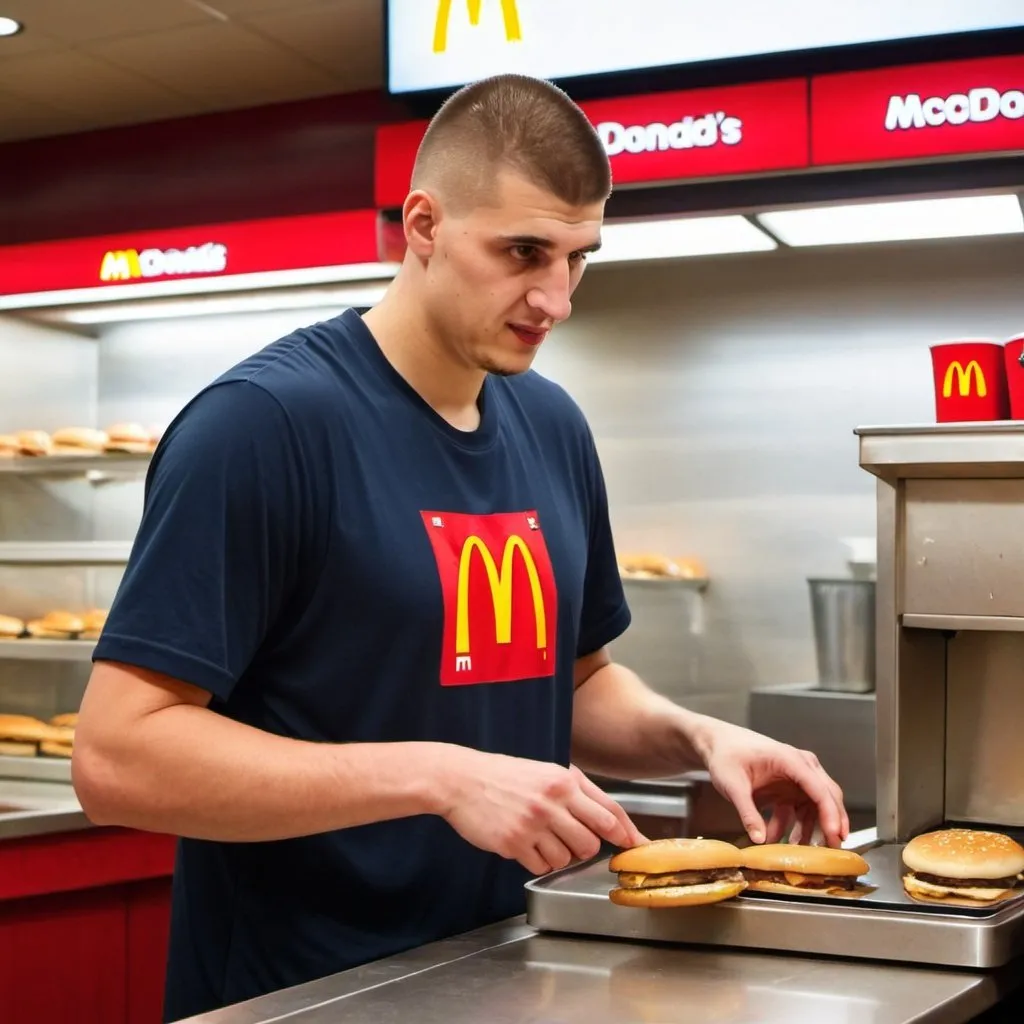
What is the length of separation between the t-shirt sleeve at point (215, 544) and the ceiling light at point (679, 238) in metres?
2.07

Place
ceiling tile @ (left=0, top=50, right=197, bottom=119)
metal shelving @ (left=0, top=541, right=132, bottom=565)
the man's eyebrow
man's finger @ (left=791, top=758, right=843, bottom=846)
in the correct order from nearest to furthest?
the man's eyebrow → man's finger @ (left=791, top=758, right=843, bottom=846) → metal shelving @ (left=0, top=541, right=132, bottom=565) → ceiling tile @ (left=0, top=50, right=197, bottom=119)

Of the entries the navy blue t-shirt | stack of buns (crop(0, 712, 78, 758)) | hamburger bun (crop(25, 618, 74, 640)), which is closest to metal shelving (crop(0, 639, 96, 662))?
hamburger bun (crop(25, 618, 74, 640))

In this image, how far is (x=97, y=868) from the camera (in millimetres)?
3607

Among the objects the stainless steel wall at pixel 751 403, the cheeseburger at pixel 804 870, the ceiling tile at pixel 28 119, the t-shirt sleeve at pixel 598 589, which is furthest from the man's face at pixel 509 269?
the ceiling tile at pixel 28 119

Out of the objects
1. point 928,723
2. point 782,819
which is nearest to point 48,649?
point 928,723

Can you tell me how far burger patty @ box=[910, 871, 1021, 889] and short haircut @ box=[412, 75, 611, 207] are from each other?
32.6 inches

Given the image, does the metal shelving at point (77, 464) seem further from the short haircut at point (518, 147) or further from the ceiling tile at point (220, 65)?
the short haircut at point (518, 147)

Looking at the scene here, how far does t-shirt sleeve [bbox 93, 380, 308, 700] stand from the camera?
4.91ft

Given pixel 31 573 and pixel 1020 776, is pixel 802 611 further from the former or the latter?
pixel 31 573

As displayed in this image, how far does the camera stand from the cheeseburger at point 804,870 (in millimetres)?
1595

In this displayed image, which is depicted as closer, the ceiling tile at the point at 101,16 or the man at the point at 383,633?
the man at the point at 383,633

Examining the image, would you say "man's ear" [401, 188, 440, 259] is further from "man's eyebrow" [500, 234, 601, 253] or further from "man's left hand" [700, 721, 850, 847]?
"man's left hand" [700, 721, 850, 847]

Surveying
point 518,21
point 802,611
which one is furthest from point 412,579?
point 802,611

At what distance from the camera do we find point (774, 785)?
5.98ft
